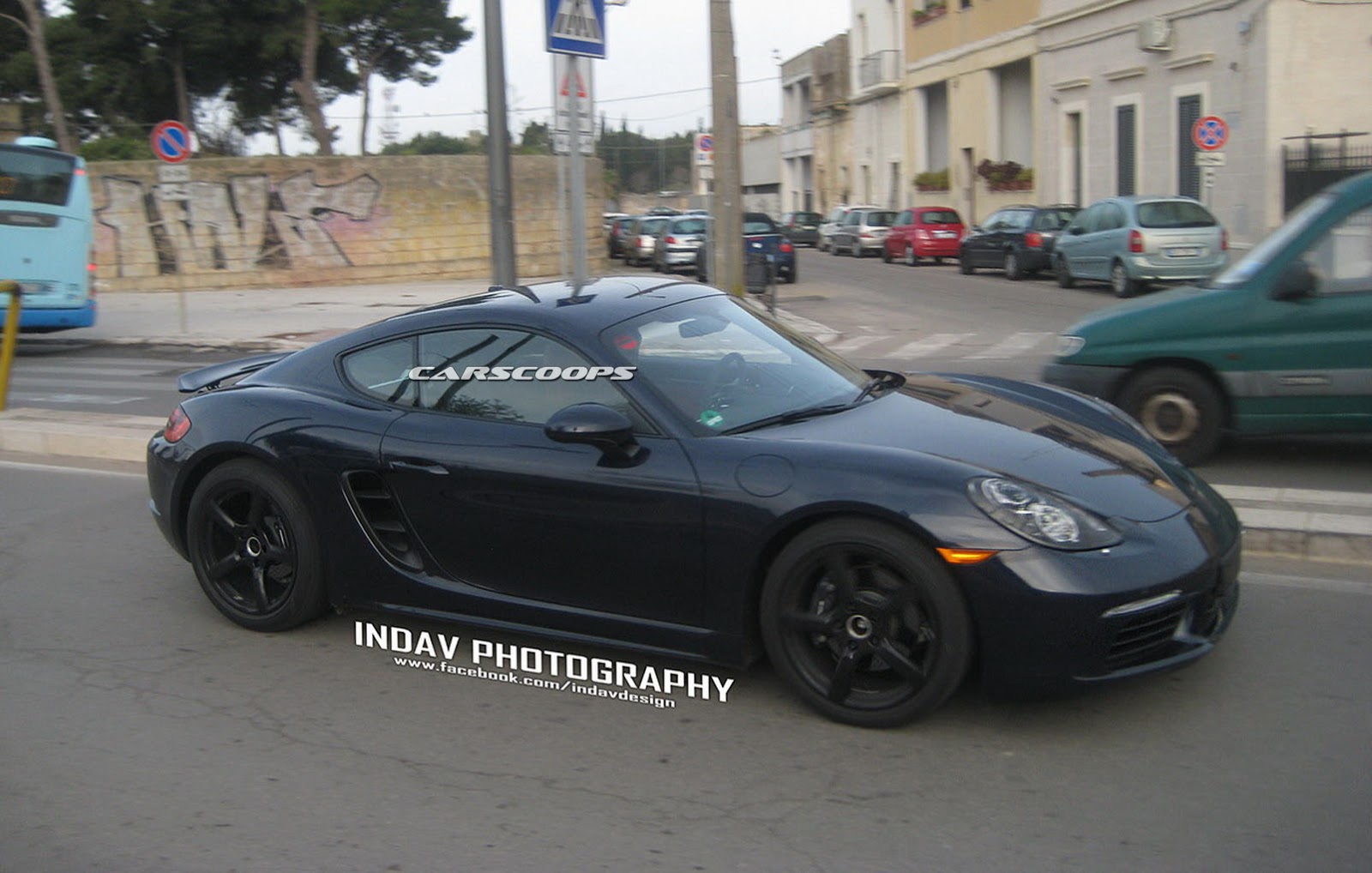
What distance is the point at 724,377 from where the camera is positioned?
4824 millimetres

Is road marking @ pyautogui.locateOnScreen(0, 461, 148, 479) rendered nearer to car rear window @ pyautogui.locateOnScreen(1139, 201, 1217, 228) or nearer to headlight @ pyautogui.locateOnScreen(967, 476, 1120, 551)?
headlight @ pyautogui.locateOnScreen(967, 476, 1120, 551)

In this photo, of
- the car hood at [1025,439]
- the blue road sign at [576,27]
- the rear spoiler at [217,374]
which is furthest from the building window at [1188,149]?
the rear spoiler at [217,374]

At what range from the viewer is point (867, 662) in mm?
4219

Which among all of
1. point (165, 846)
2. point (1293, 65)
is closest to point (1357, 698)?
point (165, 846)

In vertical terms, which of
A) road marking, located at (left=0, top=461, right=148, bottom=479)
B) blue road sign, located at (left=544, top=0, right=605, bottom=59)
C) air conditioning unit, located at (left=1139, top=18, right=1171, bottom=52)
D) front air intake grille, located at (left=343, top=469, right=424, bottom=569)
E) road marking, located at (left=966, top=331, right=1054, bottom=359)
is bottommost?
road marking, located at (left=0, top=461, right=148, bottom=479)

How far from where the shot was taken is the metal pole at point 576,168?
10.1 metres

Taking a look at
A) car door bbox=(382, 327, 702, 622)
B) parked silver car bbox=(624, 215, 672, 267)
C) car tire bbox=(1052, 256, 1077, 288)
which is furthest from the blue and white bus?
parked silver car bbox=(624, 215, 672, 267)

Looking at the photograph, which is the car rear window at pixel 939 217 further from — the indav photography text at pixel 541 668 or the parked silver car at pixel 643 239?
the indav photography text at pixel 541 668

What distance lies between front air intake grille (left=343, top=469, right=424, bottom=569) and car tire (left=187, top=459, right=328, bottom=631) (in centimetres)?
25

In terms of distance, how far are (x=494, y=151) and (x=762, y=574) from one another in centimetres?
977

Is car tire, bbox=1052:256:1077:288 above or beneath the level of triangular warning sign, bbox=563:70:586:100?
beneath

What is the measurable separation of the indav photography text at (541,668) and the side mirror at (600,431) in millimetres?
825

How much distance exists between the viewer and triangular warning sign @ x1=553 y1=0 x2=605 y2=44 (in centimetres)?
992

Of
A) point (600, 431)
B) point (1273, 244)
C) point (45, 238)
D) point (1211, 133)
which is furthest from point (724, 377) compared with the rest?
point (1211, 133)
